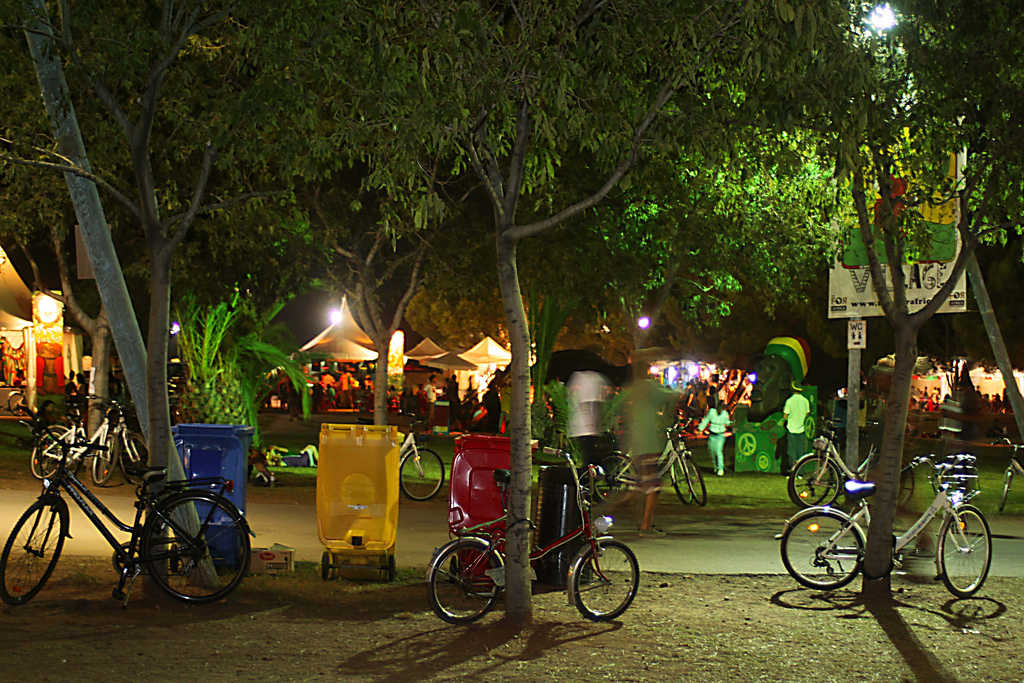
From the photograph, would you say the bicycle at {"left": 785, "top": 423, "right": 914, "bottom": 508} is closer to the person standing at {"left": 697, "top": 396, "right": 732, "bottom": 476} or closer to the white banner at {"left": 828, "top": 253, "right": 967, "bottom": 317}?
the white banner at {"left": 828, "top": 253, "right": 967, "bottom": 317}

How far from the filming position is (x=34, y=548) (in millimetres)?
8031

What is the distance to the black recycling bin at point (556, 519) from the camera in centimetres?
921

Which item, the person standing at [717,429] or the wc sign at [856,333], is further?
the person standing at [717,429]

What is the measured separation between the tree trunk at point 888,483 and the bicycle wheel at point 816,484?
666cm

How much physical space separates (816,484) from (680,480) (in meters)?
1.92

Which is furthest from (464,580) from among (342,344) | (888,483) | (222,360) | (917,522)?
(342,344)

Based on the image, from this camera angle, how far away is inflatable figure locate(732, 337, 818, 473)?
21.6 m

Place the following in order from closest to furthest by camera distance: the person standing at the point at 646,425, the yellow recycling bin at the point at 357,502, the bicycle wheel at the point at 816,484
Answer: the yellow recycling bin at the point at 357,502 < the person standing at the point at 646,425 < the bicycle wheel at the point at 816,484

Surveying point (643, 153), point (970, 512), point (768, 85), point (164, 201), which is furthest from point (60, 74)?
point (970, 512)

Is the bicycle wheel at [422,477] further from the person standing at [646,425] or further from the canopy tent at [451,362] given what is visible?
the canopy tent at [451,362]

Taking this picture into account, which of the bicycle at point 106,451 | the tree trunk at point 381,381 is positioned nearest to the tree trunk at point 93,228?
the bicycle at point 106,451

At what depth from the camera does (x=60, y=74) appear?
29.1 feet

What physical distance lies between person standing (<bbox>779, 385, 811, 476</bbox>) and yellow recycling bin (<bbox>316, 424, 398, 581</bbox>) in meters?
12.3

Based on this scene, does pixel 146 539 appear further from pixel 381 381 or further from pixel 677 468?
pixel 381 381
